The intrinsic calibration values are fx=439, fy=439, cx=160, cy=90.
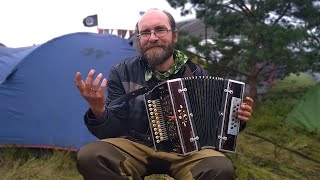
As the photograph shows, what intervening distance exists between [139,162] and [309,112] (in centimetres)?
394

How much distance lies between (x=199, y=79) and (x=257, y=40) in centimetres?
358

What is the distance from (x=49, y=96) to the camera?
16.2 ft

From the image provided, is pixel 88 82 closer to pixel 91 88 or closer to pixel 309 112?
pixel 91 88

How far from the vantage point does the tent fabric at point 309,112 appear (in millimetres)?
5844

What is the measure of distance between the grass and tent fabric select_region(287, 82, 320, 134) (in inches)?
4.3

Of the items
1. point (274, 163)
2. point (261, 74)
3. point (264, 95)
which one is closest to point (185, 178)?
point (274, 163)

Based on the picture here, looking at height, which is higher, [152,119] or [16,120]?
[152,119]

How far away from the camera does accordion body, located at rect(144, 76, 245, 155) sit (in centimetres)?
243

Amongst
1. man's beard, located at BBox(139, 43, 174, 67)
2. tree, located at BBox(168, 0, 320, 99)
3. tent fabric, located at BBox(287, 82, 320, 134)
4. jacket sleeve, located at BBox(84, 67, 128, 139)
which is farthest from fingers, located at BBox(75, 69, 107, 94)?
tent fabric, located at BBox(287, 82, 320, 134)

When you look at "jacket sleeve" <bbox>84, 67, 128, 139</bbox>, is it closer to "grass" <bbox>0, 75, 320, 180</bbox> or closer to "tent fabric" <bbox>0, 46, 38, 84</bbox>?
"grass" <bbox>0, 75, 320, 180</bbox>

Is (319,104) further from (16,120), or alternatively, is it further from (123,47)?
(16,120)

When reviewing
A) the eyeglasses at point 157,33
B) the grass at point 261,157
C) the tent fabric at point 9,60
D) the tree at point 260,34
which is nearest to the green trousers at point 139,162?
the eyeglasses at point 157,33

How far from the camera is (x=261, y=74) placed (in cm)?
684

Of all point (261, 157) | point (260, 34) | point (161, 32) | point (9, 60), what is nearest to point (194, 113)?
point (161, 32)
